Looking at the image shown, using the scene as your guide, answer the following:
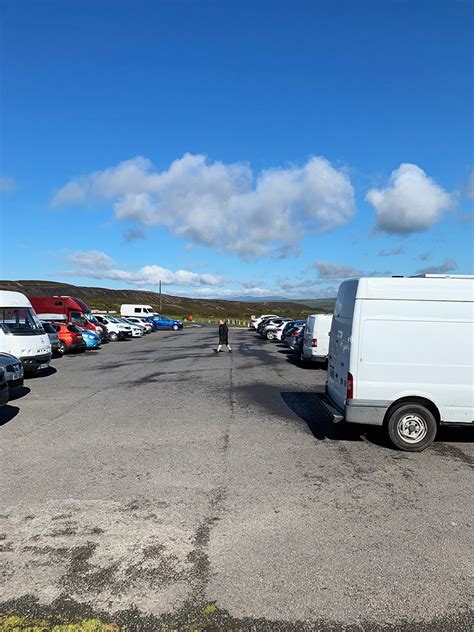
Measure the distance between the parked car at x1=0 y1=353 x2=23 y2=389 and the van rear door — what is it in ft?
22.1

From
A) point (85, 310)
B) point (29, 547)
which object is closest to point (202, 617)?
point (29, 547)

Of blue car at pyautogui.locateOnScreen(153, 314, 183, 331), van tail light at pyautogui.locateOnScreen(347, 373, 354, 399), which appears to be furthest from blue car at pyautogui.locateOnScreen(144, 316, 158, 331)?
van tail light at pyautogui.locateOnScreen(347, 373, 354, 399)

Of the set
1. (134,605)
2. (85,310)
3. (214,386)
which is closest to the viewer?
(134,605)

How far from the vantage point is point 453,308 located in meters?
6.57

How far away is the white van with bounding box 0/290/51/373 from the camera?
12.6 meters

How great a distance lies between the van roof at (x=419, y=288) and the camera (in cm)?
659

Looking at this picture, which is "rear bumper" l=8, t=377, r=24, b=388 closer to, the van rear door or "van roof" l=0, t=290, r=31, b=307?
"van roof" l=0, t=290, r=31, b=307

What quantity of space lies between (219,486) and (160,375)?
9465mm

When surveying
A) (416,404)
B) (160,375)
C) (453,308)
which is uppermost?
(453,308)

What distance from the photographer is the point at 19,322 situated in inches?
521

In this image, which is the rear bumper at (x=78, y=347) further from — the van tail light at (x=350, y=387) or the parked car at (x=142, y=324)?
the van tail light at (x=350, y=387)

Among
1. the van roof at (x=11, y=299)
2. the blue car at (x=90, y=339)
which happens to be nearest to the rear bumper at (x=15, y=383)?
the van roof at (x=11, y=299)

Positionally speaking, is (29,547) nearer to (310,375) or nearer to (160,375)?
(160,375)

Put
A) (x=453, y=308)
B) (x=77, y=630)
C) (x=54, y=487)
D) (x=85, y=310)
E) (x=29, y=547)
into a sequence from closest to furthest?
(x=77, y=630) → (x=29, y=547) → (x=54, y=487) → (x=453, y=308) → (x=85, y=310)
